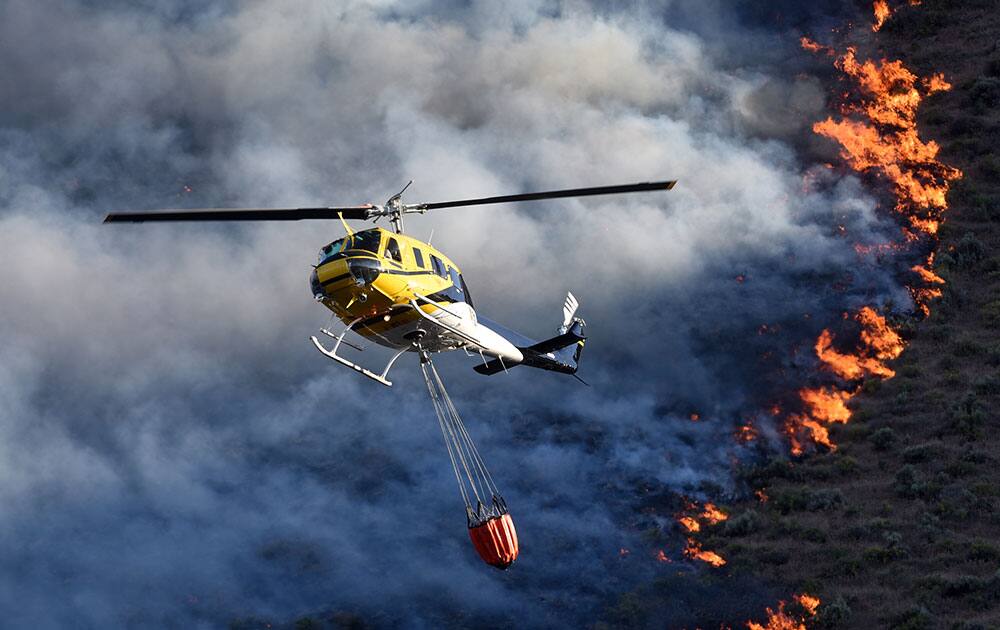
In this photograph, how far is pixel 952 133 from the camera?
323 feet

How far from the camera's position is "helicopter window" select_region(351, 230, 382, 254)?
33.2 m

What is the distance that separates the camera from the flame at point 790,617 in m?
58.2

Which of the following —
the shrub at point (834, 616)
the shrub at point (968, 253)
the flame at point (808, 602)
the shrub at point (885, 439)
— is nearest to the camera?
the shrub at point (834, 616)

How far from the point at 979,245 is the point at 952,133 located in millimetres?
14425

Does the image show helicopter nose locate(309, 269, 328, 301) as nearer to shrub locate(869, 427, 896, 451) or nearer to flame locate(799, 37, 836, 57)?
shrub locate(869, 427, 896, 451)

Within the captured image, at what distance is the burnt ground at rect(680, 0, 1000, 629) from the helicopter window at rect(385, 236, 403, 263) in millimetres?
33038

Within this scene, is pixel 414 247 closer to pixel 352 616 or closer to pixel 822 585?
pixel 822 585

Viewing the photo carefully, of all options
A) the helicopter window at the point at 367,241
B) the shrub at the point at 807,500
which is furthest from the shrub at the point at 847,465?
the helicopter window at the point at 367,241

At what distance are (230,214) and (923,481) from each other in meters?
46.7

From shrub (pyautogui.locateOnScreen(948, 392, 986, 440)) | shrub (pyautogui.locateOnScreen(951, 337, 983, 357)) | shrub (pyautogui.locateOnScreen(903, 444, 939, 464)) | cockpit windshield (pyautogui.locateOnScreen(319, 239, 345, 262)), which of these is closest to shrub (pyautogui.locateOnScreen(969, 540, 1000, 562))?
shrub (pyautogui.locateOnScreen(903, 444, 939, 464))

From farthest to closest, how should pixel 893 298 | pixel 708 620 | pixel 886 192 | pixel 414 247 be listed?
pixel 886 192 → pixel 893 298 → pixel 708 620 → pixel 414 247

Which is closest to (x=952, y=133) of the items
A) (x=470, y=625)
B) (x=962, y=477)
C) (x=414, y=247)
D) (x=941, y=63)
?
(x=941, y=63)

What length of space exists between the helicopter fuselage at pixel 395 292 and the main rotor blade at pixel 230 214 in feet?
4.12

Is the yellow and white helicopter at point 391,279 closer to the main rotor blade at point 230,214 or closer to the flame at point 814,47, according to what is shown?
the main rotor blade at point 230,214
